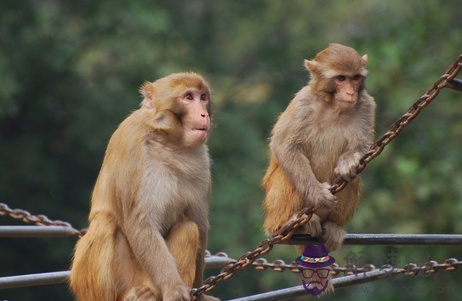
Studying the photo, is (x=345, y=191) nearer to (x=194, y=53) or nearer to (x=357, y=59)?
(x=357, y=59)

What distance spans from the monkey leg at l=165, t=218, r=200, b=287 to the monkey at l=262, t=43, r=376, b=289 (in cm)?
87

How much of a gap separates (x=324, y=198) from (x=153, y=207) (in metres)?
1.29

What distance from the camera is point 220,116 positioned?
1406cm

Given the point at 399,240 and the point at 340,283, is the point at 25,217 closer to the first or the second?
the point at 340,283

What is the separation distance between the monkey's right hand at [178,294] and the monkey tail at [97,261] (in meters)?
0.44

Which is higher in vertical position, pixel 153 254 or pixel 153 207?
pixel 153 207

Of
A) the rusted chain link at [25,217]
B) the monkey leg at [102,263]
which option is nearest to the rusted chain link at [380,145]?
the monkey leg at [102,263]

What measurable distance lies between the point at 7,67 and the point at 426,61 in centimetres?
687

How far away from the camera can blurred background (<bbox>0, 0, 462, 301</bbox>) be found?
29.4ft

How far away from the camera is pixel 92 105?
12.8 m

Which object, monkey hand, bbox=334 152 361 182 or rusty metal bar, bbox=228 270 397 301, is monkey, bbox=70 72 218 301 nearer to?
rusty metal bar, bbox=228 270 397 301

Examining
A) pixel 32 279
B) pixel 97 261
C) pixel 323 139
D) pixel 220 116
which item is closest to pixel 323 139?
pixel 323 139

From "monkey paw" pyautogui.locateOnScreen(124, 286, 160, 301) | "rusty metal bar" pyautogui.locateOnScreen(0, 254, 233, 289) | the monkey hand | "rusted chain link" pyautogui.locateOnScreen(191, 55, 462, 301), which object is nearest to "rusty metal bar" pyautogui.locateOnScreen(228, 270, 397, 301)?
"rusted chain link" pyautogui.locateOnScreen(191, 55, 462, 301)

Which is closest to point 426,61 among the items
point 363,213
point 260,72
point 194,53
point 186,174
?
point 363,213
